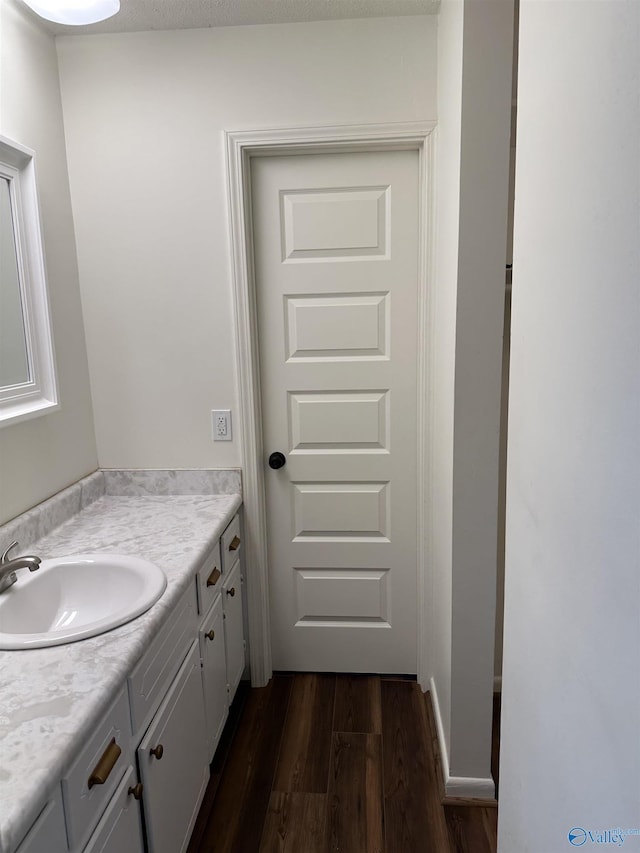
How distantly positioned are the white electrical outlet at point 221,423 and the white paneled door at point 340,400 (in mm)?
162

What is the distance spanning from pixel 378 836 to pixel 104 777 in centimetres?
105

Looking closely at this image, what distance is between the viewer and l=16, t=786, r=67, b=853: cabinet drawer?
84 centimetres

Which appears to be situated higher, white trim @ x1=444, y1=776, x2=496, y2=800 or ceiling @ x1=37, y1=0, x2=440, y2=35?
ceiling @ x1=37, y1=0, x2=440, y2=35

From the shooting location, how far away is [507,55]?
4.89 feet

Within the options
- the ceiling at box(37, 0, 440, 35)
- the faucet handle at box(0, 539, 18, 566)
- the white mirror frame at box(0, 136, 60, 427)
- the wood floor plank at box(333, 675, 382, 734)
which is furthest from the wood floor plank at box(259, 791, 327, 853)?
the ceiling at box(37, 0, 440, 35)

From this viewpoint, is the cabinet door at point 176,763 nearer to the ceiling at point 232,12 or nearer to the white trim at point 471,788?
the white trim at point 471,788

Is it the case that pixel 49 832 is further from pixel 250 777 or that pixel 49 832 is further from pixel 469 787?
pixel 469 787

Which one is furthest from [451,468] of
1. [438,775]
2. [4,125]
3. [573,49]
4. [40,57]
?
[40,57]

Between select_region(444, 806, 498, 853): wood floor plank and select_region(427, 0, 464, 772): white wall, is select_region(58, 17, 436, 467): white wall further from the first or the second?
select_region(444, 806, 498, 853): wood floor plank

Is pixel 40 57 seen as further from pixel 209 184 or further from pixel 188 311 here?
pixel 188 311

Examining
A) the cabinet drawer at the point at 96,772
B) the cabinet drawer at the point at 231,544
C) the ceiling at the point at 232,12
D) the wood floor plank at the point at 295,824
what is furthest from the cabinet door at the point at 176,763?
the ceiling at the point at 232,12

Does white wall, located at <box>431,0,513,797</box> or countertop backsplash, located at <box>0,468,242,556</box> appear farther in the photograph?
countertop backsplash, located at <box>0,468,242,556</box>

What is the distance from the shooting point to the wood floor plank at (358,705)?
7.11 feet

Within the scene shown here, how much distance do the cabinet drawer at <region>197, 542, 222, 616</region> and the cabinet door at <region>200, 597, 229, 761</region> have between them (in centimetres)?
4
